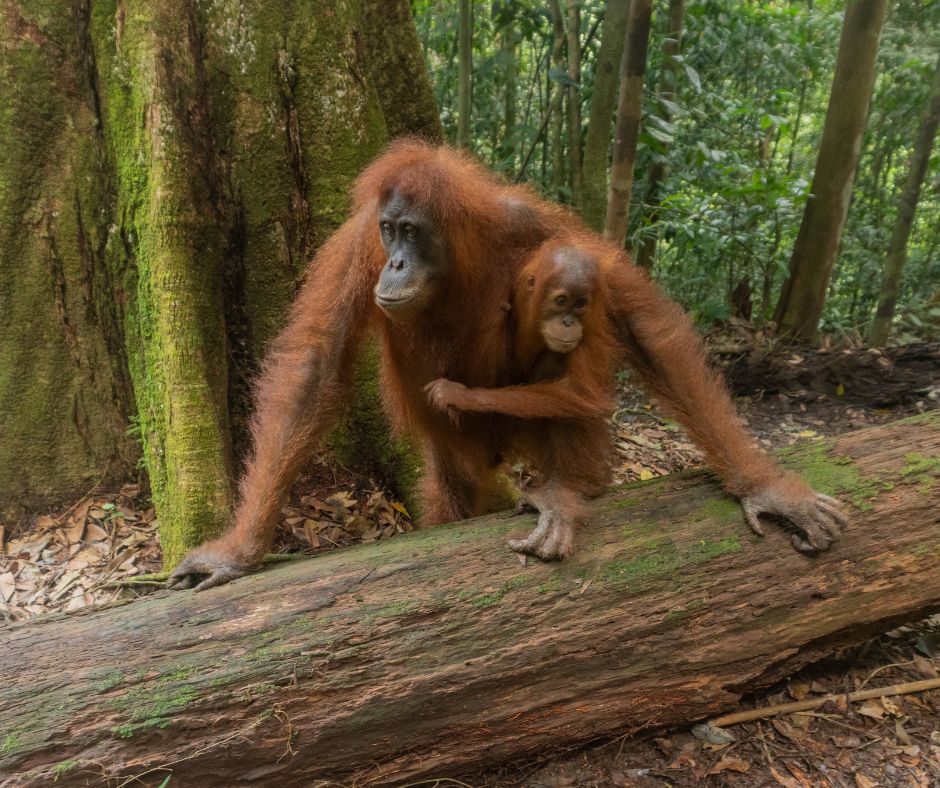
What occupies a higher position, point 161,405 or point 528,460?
point 161,405

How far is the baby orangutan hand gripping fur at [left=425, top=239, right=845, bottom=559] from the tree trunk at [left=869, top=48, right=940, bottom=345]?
14.8 ft

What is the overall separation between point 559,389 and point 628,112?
2.09 m

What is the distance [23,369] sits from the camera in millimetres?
3098

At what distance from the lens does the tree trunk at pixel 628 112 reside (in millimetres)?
3559

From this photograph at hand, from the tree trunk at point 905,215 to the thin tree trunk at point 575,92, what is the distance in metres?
2.84

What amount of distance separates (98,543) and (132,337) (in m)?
0.95

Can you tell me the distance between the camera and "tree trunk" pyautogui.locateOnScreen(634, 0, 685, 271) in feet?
17.9

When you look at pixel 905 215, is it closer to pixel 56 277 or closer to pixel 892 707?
pixel 892 707

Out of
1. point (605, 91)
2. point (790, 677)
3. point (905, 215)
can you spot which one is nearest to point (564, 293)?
point (790, 677)

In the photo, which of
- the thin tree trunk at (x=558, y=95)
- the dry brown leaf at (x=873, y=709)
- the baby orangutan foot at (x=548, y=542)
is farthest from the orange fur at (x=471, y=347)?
the thin tree trunk at (x=558, y=95)

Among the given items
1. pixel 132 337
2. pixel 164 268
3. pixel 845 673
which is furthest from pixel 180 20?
pixel 845 673

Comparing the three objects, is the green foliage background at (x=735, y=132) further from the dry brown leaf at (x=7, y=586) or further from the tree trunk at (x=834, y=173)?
the dry brown leaf at (x=7, y=586)

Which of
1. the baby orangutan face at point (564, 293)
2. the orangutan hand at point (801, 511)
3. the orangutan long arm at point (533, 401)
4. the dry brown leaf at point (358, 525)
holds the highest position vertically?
the baby orangutan face at point (564, 293)

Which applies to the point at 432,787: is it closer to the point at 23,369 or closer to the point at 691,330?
the point at 691,330
